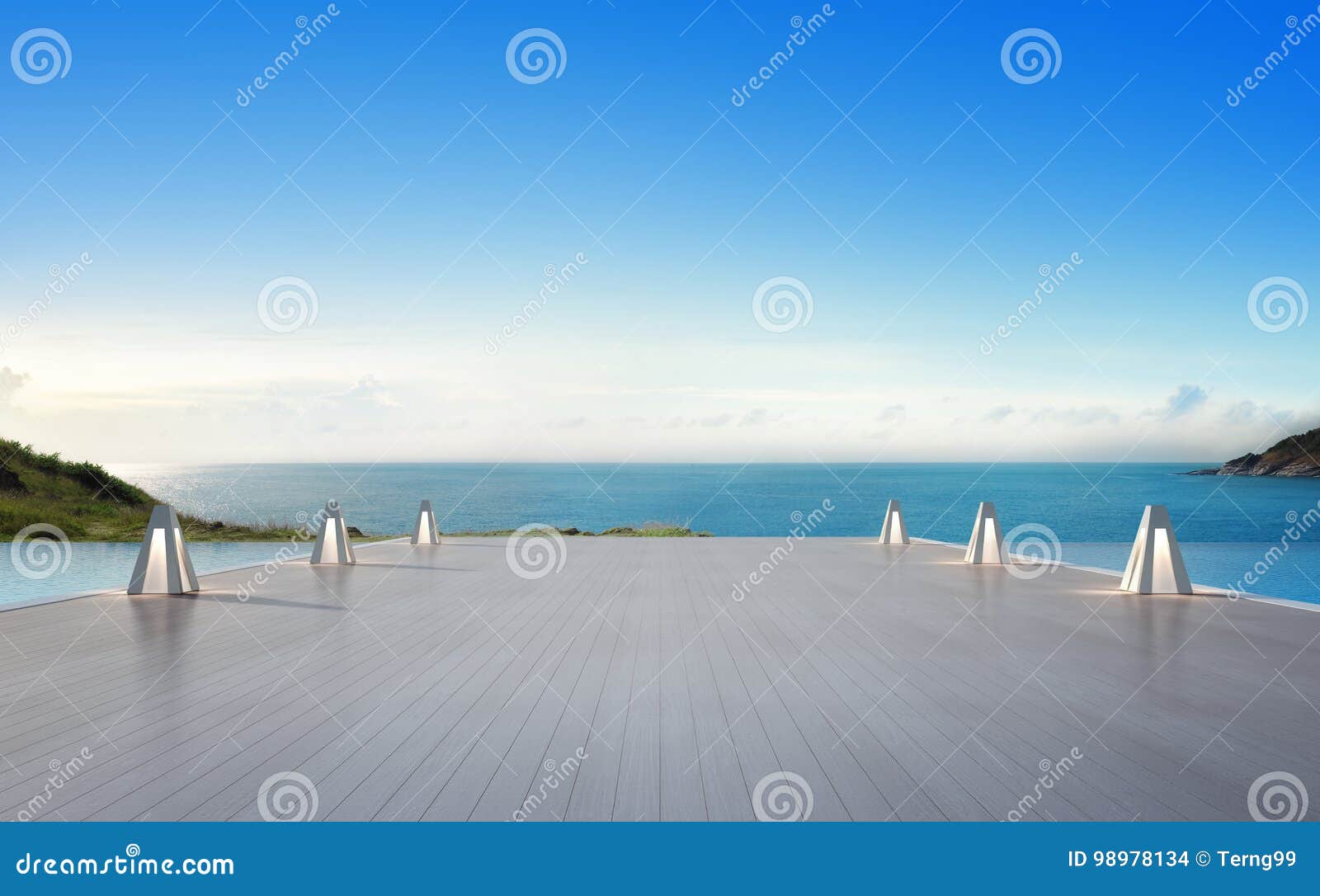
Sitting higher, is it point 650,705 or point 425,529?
point 425,529

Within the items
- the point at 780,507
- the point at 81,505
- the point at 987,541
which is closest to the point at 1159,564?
the point at 987,541

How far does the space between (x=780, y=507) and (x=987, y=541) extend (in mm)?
36944

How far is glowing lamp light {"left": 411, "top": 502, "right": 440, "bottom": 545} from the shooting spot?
14.8 metres

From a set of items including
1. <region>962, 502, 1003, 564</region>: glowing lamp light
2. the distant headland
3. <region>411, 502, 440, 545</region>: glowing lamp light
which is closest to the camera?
<region>962, 502, 1003, 564</region>: glowing lamp light

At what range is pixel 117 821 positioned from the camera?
2.63m

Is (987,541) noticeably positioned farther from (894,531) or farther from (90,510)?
(90,510)

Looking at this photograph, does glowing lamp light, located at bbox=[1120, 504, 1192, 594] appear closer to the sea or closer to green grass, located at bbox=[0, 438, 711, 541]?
the sea

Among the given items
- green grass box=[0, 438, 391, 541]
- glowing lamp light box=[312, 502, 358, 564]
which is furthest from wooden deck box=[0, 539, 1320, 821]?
green grass box=[0, 438, 391, 541]

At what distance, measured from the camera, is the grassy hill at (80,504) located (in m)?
16.7

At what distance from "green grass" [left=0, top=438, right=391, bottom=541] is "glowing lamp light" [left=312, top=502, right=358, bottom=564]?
16.5ft

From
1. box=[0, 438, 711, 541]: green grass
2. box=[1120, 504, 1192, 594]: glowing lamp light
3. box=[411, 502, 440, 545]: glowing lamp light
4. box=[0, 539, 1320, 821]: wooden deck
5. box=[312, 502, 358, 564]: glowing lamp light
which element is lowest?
box=[0, 539, 1320, 821]: wooden deck

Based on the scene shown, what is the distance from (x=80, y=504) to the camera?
19.2 metres
